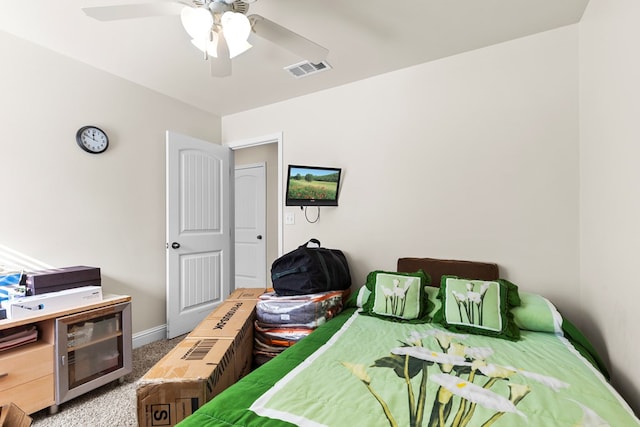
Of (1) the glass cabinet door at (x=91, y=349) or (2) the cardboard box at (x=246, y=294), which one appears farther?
(2) the cardboard box at (x=246, y=294)

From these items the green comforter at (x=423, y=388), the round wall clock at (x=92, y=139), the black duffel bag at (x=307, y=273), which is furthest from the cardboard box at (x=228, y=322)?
the round wall clock at (x=92, y=139)

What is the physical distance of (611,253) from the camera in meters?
1.45

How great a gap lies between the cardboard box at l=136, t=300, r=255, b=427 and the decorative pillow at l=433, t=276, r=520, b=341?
122 cm

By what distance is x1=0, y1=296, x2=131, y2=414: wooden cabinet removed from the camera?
1613 millimetres

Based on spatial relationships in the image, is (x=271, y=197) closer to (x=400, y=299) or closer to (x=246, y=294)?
(x=246, y=294)

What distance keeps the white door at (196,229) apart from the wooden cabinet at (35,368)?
99 cm

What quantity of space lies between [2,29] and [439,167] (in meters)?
3.15

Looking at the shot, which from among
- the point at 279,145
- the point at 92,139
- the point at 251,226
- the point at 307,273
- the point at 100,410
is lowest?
the point at 100,410

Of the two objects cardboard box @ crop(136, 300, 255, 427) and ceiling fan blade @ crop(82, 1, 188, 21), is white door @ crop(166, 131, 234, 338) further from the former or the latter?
ceiling fan blade @ crop(82, 1, 188, 21)

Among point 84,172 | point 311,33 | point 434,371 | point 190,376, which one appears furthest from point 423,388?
point 84,172

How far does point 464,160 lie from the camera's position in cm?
220

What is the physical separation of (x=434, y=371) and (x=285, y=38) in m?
1.70

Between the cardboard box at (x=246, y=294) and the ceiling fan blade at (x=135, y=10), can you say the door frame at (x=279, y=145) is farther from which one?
the ceiling fan blade at (x=135, y=10)

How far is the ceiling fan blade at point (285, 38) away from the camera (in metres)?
1.43
